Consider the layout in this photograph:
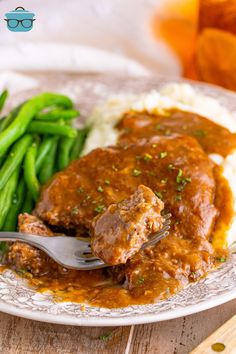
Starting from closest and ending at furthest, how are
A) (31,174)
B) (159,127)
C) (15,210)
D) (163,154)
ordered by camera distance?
(163,154) < (15,210) < (31,174) < (159,127)

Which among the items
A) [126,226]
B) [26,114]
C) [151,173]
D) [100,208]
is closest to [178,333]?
[126,226]

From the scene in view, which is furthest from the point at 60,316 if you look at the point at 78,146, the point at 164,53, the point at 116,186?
the point at 164,53

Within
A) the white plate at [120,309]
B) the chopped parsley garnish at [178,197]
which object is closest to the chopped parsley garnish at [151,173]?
the chopped parsley garnish at [178,197]

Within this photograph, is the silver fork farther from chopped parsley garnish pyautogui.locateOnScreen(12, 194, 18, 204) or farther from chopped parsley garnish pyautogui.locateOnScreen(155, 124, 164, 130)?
chopped parsley garnish pyautogui.locateOnScreen(155, 124, 164, 130)

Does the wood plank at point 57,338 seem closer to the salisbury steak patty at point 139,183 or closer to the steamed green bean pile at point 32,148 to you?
the salisbury steak patty at point 139,183

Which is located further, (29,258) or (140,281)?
(29,258)

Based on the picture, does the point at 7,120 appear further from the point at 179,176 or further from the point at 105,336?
the point at 105,336

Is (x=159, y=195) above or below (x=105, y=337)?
above
